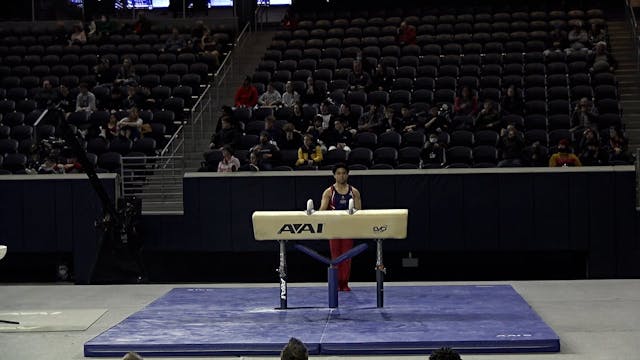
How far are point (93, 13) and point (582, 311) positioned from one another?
1848cm

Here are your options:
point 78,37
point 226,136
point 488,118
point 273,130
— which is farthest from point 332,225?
point 78,37

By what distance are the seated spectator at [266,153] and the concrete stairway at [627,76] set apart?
21.1 ft

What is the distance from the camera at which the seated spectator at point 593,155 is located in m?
15.5

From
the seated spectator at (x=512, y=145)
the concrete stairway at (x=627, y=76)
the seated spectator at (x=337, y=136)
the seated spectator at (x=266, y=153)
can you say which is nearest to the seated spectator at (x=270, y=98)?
the seated spectator at (x=337, y=136)

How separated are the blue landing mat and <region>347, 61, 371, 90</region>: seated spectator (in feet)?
23.9

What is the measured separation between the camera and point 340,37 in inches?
906

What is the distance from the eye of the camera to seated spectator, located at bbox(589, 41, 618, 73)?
19484mm

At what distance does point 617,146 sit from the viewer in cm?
1622

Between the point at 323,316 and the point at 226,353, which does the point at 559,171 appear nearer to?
the point at 323,316

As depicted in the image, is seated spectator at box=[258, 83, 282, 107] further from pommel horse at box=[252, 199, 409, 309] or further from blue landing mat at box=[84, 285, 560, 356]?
pommel horse at box=[252, 199, 409, 309]

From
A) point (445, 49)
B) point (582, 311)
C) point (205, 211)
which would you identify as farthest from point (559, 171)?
point (445, 49)

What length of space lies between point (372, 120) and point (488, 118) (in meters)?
1.98

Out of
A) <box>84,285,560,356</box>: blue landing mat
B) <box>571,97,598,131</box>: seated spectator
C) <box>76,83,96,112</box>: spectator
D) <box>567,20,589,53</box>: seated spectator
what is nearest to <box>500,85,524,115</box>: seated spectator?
<box>571,97,598,131</box>: seated spectator

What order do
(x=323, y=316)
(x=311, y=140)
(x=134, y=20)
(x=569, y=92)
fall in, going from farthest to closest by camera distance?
(x=134, y=20) → (x=569, y=92) → (x=311, y=140) → (x=323, y=316)
